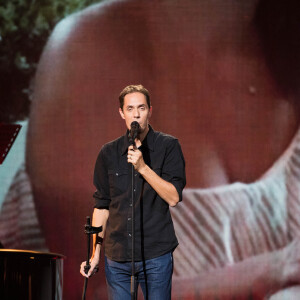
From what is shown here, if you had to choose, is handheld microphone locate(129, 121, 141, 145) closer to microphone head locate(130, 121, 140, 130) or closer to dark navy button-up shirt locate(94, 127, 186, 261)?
microphone head locate(130, 121, 140, 130)

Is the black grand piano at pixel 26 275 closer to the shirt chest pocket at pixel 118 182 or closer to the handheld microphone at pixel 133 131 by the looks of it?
the shirt chest pocket at pixel 118 182

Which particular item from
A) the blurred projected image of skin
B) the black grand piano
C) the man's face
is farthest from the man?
the blurred projected image of skin

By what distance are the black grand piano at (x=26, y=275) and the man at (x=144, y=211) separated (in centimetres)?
43

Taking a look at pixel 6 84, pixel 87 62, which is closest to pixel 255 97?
pixel 87 62

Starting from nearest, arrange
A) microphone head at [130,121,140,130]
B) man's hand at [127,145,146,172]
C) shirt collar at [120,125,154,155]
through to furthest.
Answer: man's hand at [127,145,146,172] → microphone head at [130,121,140,130] → shirt collar at [120,125,154,155]

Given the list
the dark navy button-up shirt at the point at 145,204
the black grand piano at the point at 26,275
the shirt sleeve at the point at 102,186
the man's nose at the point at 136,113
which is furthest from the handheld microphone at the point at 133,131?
the black grand piano at the point at 26,275

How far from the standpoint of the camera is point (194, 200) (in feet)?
14.5

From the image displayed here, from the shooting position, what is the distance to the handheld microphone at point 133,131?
2.16 meters

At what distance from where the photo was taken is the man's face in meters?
2.37

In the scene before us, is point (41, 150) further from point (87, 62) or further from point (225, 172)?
point (225, 172)

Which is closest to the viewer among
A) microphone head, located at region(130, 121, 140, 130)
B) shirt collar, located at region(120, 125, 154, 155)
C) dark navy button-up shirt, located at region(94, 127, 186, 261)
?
microphone head, located at region(130, 121, 140, 130)

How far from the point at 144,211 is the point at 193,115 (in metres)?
2.22

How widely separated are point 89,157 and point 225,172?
1.20 meters

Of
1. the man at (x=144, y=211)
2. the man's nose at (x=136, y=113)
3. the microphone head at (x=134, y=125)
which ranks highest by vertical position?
the man's nose at (x=136, y=113)
